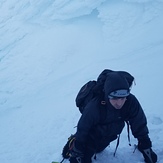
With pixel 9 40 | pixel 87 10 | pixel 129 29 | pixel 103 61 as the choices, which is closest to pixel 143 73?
Answer: pixel 103 61

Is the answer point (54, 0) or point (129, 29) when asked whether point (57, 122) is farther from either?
point (54, 0)

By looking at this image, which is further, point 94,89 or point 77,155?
point 77,155

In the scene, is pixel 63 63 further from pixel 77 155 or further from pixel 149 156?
pixel 149 156

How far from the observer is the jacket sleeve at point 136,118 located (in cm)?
232

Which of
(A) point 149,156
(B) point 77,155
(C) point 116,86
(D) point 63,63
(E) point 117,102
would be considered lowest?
(D) point 63,63

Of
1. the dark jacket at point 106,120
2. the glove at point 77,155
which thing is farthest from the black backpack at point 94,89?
the glove at point 77,155

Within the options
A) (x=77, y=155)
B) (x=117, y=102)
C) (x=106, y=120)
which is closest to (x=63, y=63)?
(x=77, y=155)

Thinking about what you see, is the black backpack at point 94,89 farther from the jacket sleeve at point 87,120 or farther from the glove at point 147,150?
the glove at point 147,150

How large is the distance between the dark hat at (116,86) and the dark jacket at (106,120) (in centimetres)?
17

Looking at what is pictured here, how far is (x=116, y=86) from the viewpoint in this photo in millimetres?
2008

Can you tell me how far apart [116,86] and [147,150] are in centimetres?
97

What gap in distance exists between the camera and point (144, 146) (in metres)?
2.52

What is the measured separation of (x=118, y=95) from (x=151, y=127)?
1.49 m

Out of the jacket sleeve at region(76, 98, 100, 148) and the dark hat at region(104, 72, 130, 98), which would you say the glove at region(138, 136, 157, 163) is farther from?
the dark hat at region(104, 72, 130, 98)
